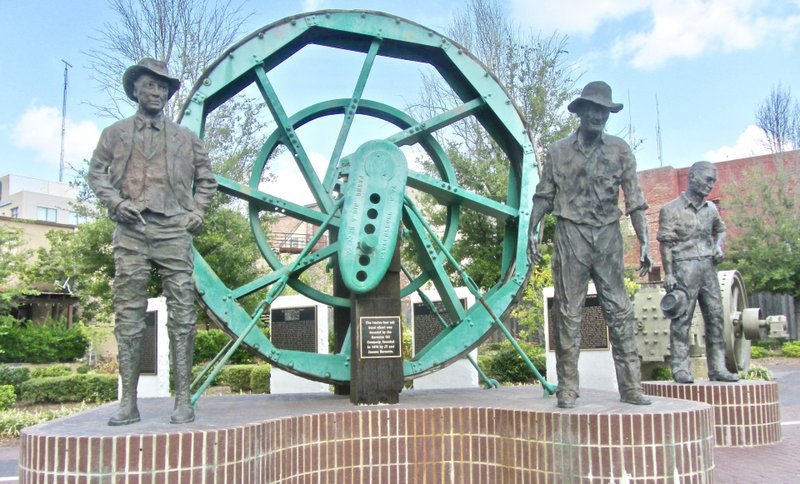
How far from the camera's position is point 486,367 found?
51.1ft

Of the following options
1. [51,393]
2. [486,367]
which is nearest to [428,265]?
[486,367]

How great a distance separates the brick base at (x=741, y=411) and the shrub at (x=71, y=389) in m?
12.4

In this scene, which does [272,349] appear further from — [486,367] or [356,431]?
[486,367]

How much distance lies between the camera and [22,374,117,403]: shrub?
16.0 metres

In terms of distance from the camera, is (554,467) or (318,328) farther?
(318,328)

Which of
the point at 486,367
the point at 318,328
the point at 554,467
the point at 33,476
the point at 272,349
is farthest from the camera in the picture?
the point at 486,367

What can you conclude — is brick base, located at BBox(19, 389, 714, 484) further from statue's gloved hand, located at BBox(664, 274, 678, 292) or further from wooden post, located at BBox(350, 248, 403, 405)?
statue's gloved hand, located at BBox(664, 274, 678, 292)

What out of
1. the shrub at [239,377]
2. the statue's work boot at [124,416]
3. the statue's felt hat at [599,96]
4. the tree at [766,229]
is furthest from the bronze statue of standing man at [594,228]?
the tree at [766,229]

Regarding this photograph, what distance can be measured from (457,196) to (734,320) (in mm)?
4695

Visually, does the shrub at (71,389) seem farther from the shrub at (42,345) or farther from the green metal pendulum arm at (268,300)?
the shrub at (42,345)

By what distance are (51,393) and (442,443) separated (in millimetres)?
13276

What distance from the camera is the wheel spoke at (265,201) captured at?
280 inches

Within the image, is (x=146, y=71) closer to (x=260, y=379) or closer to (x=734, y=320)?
(x=734, y=320)

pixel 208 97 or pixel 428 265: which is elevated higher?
pixel 208 97
